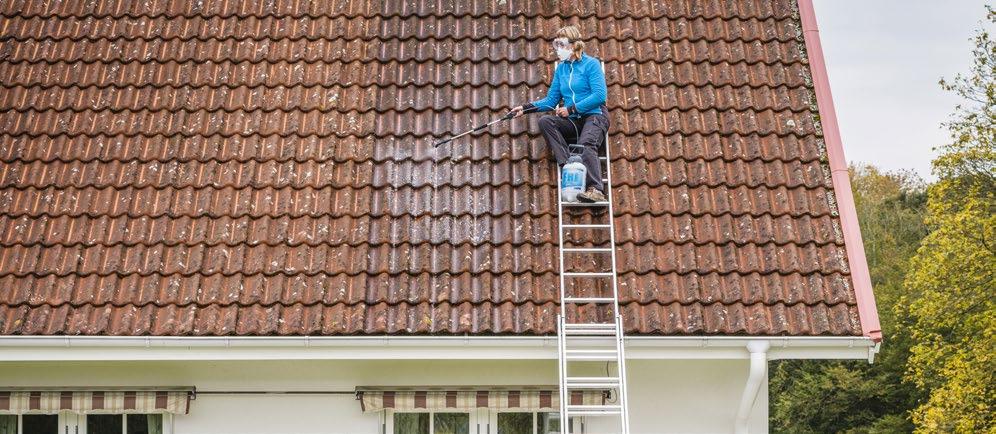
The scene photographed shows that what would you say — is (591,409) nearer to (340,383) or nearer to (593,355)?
(593,355)

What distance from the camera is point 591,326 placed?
789cm

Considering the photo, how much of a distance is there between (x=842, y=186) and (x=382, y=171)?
3326 mm

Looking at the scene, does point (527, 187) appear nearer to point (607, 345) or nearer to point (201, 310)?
point (607, 345)

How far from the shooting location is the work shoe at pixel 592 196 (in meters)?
8.42

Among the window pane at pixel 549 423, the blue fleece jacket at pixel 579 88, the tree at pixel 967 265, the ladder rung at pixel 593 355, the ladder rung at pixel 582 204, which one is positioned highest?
the tree at pixel 967 265

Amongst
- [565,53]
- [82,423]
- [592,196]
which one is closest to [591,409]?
[592,196]

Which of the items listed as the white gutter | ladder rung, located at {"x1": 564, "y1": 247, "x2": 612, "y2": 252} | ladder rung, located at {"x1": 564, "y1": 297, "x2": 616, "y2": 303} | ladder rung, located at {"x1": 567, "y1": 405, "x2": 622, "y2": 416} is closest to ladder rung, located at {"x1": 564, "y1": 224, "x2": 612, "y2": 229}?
ladder rung, located at {"x1": 564, "y1": 247, "x2": 612, "y2": 252}

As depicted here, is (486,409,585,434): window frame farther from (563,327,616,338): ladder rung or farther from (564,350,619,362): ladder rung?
(563,327,616,338): ladder rung

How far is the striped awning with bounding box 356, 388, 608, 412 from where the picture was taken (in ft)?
27.2

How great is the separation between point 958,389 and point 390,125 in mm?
21238

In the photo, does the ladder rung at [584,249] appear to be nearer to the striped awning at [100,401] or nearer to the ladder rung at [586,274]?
the ladder rung at [586,274]

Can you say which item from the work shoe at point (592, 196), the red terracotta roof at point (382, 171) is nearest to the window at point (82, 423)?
the red terracotta roof at point (382, 171)

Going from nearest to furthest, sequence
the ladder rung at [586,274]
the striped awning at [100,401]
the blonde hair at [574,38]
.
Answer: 1. the ladder rung at [586,274]
2. the striped awning at [100,401]
3. the blonde hair at [574,38]

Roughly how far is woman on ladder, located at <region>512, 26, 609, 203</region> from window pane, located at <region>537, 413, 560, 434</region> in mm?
1622
